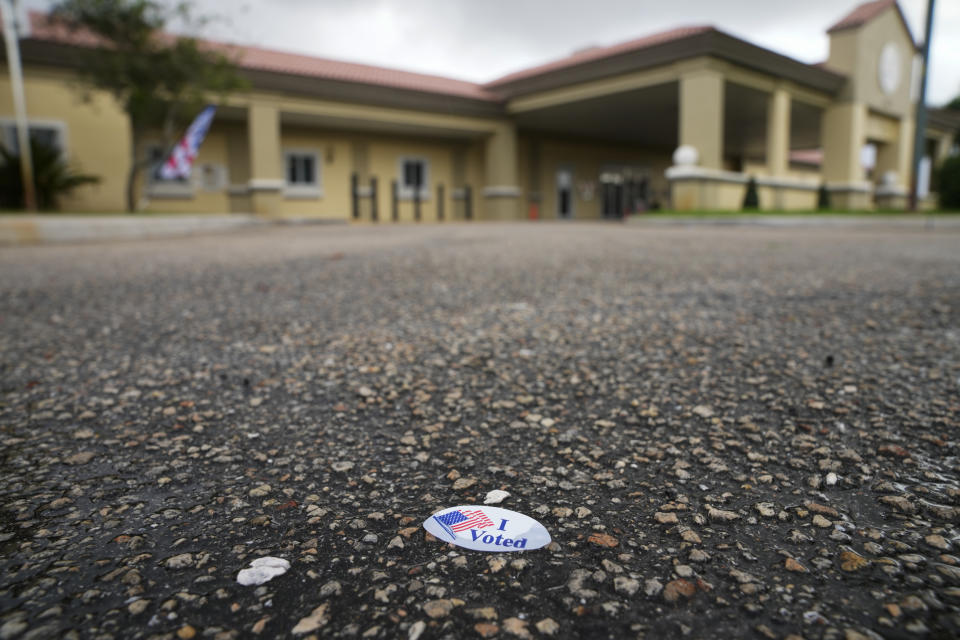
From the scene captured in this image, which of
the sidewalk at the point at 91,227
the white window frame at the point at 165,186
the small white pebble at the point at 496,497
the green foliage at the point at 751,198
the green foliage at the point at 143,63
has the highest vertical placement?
the green foliage at the point at 143,63

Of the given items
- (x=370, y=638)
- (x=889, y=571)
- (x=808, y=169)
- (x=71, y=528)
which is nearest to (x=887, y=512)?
(x=889, y=571)

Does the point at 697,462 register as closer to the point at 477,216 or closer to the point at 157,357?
the point at 157,357

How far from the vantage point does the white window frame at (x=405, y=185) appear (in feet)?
67.5

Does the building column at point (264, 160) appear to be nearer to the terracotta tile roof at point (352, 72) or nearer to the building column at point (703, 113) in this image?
the terracotta tile roof at point (352, 72)

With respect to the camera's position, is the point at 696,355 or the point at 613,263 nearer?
the point at 696,355

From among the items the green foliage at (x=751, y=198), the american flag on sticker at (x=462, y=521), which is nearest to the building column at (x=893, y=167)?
the green foliage at (x=751, y=198)

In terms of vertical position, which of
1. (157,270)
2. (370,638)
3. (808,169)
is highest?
(808,169)

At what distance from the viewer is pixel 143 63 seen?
39.3 feet

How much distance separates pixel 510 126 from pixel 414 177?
12.5 feet

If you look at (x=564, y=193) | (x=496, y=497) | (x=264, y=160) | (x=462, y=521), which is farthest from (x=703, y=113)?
(x=462, y=521)

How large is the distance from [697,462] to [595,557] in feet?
1.74

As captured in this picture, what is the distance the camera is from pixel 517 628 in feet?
3.11

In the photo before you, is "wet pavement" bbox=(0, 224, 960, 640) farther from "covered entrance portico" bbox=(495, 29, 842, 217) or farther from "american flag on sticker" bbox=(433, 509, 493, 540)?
"covered entrance portico" bbox=(495, 29, 842, 217)

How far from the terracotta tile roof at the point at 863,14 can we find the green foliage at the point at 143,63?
17.6m
